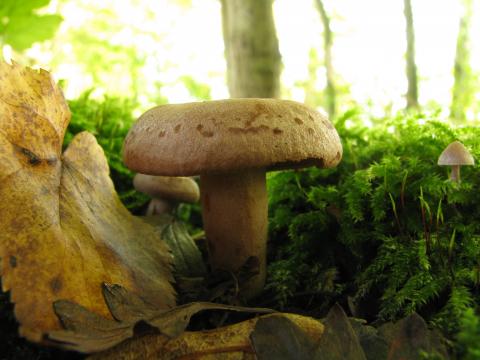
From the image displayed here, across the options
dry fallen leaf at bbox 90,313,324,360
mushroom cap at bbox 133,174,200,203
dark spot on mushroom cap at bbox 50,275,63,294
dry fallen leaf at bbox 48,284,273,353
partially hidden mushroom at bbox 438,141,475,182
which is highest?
partially hidden mushroom at bbox 438,141,475,182

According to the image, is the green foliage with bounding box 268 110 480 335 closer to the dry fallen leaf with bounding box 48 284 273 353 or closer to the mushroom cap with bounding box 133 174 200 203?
the mushroom cap with bounding box 133 174 200 203

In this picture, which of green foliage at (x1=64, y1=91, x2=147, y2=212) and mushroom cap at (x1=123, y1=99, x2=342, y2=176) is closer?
mushroom cap at (x1=123, y1=99, x2=342, y2=176)

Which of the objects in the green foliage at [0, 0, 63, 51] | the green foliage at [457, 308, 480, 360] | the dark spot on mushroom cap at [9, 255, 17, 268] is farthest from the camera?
the green foliage at [0, 0, 63, 51]

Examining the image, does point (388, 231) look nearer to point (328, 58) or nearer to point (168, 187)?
point (168, 187)

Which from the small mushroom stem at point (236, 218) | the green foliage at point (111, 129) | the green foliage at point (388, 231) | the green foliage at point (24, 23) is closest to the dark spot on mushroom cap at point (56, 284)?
the small mushroom stem at point (236, 218)

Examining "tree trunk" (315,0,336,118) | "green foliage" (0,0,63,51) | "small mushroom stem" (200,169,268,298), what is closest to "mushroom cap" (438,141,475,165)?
"small mushroom stem" (200,169,268,298)

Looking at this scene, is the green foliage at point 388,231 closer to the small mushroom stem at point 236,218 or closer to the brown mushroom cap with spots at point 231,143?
the small mushroom stem at point 236,218

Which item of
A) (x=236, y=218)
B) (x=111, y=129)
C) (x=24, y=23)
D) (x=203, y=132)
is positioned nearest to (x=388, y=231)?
(x=236, y=218)
